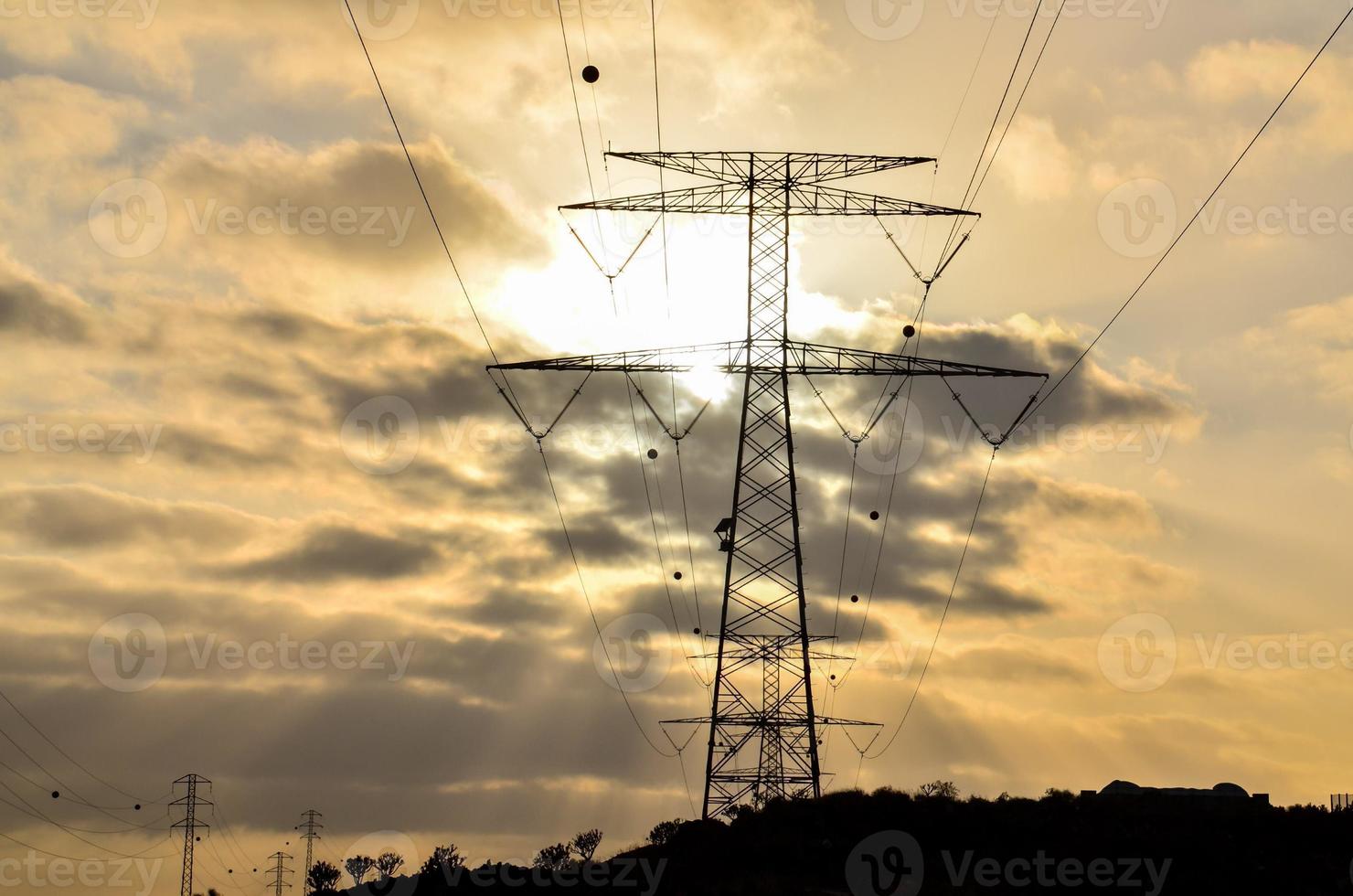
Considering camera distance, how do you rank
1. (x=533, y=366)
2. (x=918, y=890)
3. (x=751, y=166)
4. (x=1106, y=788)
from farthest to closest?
(x=1106, y=788)
(x=751, y=166)
(x=533, y=366)
(x=918, y=890)

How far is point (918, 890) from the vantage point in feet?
161

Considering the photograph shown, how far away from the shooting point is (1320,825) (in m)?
55.3

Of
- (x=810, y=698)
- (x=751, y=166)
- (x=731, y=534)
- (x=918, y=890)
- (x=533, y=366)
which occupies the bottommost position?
(x=918, y=890)

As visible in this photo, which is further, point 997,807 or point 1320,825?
point 997,807

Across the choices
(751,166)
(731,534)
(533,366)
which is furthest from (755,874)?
(751,166)

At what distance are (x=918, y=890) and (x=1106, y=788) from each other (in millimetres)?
27211

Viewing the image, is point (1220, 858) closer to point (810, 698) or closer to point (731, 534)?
point (810, 698)

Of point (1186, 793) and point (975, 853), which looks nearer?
point (975, 853)

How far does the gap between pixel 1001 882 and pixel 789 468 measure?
16224 millimetres

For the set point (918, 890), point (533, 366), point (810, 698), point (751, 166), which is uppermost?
point (751, 166)

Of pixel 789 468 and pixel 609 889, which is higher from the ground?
pixel 789 468

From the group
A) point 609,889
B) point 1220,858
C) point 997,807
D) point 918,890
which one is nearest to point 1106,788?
point 997,807

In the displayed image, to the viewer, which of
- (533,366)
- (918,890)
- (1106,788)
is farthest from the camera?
(1106,788)

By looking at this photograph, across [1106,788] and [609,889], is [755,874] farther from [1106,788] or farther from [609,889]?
[1106,788]
